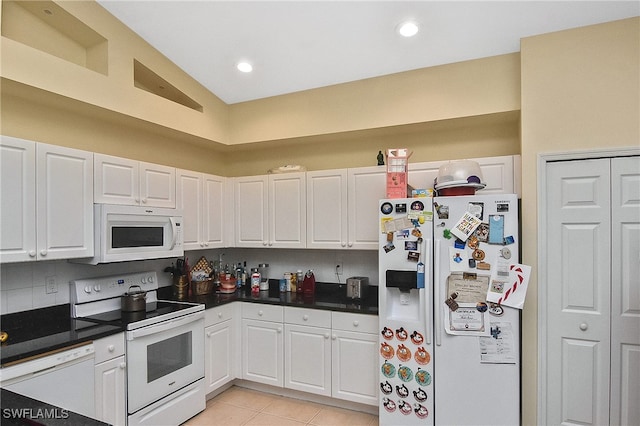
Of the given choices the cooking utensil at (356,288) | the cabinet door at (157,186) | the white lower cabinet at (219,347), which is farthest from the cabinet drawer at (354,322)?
the cabinet door at (157,186)

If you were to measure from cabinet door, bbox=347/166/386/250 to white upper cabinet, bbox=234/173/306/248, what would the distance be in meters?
0.49

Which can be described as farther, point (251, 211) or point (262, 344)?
point (251, 211)

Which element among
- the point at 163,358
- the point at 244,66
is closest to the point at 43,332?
the point at 163,358

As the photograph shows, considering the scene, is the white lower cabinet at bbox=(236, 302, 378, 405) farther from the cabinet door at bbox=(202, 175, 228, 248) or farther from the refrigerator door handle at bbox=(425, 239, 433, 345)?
the cabinet door at bbox=(202, 175, 228, 248)

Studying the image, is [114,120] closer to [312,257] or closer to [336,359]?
[312,257]

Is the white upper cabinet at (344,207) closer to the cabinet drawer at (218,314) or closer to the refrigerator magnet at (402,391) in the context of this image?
the cabinet drawer at (218,314)

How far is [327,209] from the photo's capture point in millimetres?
3359

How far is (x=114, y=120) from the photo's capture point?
295cm

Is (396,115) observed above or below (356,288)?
above

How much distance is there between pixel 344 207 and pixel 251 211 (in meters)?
1.04

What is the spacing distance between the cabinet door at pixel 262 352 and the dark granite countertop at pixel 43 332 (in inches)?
48.7

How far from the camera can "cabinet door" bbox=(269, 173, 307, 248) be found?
11.4ft

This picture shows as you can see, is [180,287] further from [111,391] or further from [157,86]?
[157,86]

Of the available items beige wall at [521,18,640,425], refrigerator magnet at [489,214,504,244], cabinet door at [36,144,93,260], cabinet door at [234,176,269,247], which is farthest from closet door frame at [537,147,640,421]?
cabinet door at [36,144,93,260]
